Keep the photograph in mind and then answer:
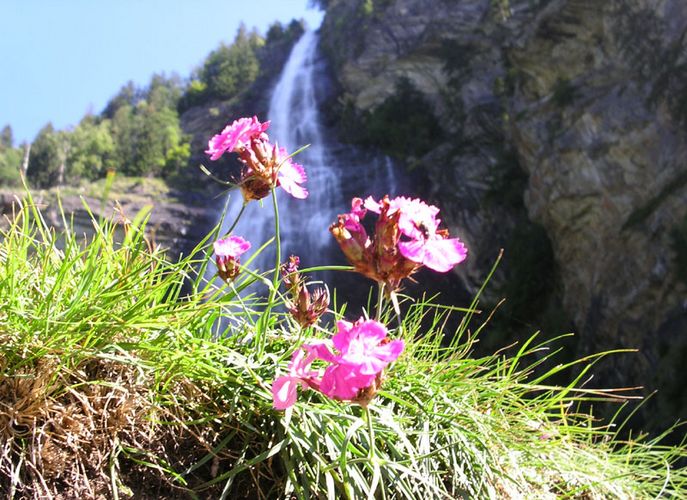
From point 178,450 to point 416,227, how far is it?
52 cm

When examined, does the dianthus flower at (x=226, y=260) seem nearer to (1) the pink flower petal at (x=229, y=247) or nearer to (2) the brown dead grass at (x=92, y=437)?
(1) the pink flower petal at (x=229, y=247)

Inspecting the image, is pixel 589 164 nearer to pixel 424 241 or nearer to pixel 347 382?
pixel 424 241

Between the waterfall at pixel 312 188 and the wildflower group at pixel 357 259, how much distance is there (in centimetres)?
1423

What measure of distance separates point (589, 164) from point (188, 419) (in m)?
11.5

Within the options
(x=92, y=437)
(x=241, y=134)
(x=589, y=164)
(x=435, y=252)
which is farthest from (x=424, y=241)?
(x=589, y=164)

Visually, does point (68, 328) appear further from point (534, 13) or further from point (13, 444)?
point (534, 13)

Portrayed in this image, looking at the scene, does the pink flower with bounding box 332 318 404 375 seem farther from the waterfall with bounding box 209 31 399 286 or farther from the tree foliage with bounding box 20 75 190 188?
the tree foliage with bounding box 20 75 190 188

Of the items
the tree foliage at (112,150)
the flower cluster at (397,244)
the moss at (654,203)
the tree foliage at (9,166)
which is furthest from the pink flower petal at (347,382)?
the tree foliage at (9,166)

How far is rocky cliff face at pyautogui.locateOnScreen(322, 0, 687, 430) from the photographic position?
9594mm

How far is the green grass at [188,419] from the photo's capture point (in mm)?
957

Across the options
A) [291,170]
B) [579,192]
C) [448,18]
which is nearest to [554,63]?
[579,192]

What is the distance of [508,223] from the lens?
50.7 ft

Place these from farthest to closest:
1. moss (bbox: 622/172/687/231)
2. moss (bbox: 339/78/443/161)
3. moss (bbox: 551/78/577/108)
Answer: moss (bbox: 339/78/443/161) → moss (bbox: 551/78/577/108) → moss (bbox: 622/172/687/231)

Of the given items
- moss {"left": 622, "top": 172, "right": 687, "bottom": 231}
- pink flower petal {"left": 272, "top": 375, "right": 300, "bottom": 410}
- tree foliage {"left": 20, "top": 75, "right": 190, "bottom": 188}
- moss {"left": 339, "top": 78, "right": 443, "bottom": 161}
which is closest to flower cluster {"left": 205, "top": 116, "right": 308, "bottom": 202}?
pink flower petal {"left": 272, "top": 375, "right": 300, "bottom": 410}
